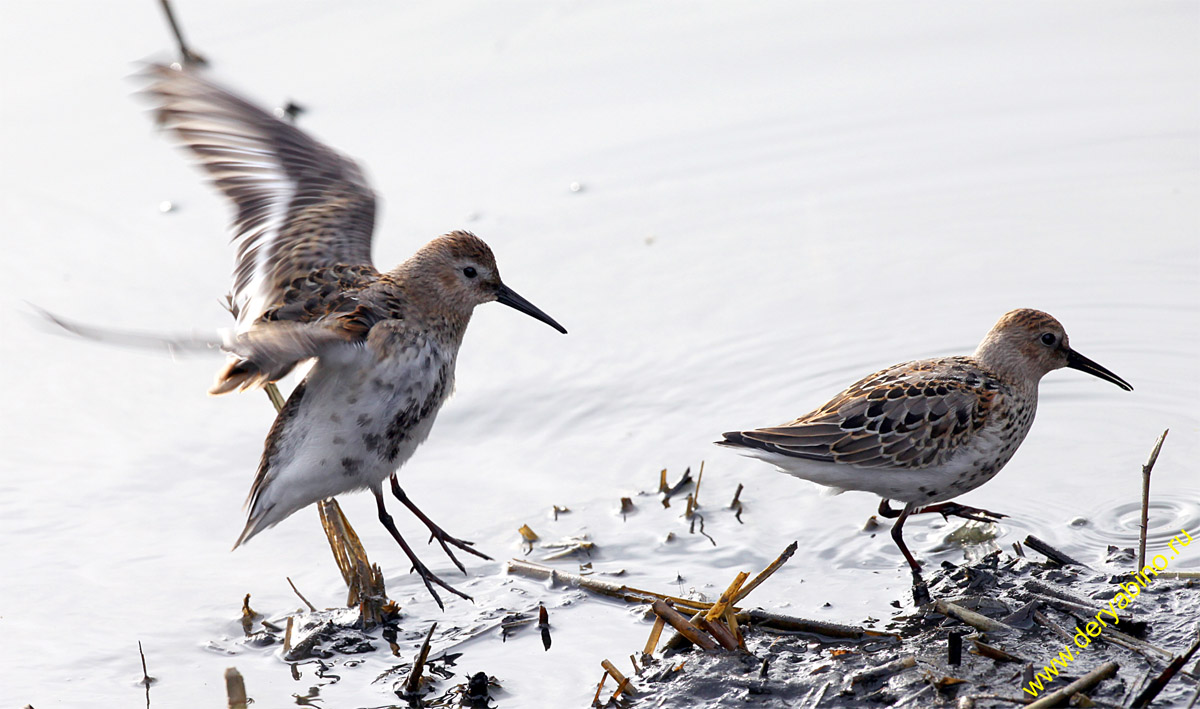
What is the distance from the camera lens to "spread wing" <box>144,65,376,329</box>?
648 cm

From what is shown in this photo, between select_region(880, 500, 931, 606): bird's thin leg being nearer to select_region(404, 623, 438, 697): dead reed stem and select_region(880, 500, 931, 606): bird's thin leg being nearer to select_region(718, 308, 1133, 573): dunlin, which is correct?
select_region(718, 308, 1133, 573): dunlin

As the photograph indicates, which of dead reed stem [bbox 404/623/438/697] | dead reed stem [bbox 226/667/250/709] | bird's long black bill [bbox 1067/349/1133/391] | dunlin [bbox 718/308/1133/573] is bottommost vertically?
dead reed stem [bbox 226/667/250/709]

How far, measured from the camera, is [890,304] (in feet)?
28.4

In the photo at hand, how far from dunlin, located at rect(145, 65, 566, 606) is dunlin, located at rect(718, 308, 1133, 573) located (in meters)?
1.35

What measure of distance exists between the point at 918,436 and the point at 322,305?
8.95 ft

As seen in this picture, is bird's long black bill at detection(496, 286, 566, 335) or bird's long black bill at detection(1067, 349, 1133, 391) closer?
bird's long black bill at detection(496, 286, 566, 335)

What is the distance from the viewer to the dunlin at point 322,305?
18.8 feet

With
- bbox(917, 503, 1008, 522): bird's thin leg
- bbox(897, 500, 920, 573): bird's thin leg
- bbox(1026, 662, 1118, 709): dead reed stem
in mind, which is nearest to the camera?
bbox(1026, 662, 1118, 709): dead reed stem

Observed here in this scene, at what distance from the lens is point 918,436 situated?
20.8 feet

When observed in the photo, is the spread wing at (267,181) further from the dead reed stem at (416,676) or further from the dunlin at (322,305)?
the dead reed stem at (416,676)

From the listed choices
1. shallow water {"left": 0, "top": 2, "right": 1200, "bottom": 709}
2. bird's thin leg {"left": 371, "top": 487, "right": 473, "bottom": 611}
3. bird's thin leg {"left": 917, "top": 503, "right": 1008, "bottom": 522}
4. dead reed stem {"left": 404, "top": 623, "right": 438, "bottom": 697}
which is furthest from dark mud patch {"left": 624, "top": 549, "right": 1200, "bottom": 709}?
bird's thin leg {"left": 371, "top": 487, "right": 473, "bottom": 611}

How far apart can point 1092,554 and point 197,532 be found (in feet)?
14.7

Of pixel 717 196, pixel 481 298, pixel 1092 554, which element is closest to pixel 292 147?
pixel 481 298

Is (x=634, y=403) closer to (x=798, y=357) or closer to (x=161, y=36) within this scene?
(x=798, y=357)
